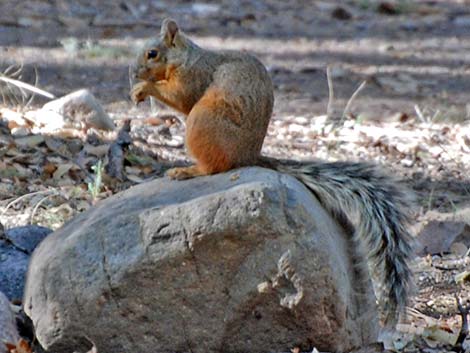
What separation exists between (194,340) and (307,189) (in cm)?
74

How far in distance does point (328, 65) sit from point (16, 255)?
18.8ft

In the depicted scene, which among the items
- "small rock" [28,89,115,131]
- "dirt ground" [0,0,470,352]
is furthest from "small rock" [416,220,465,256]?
"small rock" [28,89,115,131]

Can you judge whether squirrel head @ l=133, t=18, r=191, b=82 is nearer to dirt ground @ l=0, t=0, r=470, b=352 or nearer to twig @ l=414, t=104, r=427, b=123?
dirt ground @ l=0, t=0, r=470, b=352

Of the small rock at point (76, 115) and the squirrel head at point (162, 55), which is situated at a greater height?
the squirrel head at point (162, 55)

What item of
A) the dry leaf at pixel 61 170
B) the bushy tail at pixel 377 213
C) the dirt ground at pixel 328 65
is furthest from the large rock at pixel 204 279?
the dry leaf at pixel 61 170

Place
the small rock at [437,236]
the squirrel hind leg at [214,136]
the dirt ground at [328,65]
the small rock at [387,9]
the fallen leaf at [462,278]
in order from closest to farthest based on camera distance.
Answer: the squirrel hind leg at [214,136] → the fallen leaf at [462,278] → the small rock at [437,236] → the dirt ground at [328,65] → the small rock at [387,9]

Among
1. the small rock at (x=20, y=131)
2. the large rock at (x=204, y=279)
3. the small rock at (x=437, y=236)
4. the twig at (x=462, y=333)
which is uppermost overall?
the large rock at (x=204, y=279)

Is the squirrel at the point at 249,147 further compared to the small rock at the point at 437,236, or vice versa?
the small rock at the point at 437,236

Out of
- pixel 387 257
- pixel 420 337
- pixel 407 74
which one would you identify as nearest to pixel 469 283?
pixel 420 337

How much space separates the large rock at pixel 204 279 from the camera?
13.3 feet

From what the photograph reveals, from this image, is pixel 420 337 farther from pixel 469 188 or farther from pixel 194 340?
pixel 469 188

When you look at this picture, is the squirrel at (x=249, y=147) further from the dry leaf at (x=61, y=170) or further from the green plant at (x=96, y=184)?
the dry leaf at (x=61, y=170)

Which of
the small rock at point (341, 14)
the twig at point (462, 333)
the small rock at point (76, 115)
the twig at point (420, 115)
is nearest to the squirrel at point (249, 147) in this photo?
the twig at point (462, 333)

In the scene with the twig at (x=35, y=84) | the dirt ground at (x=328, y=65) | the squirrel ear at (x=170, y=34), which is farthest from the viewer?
the twig at (x=35, y=84)
